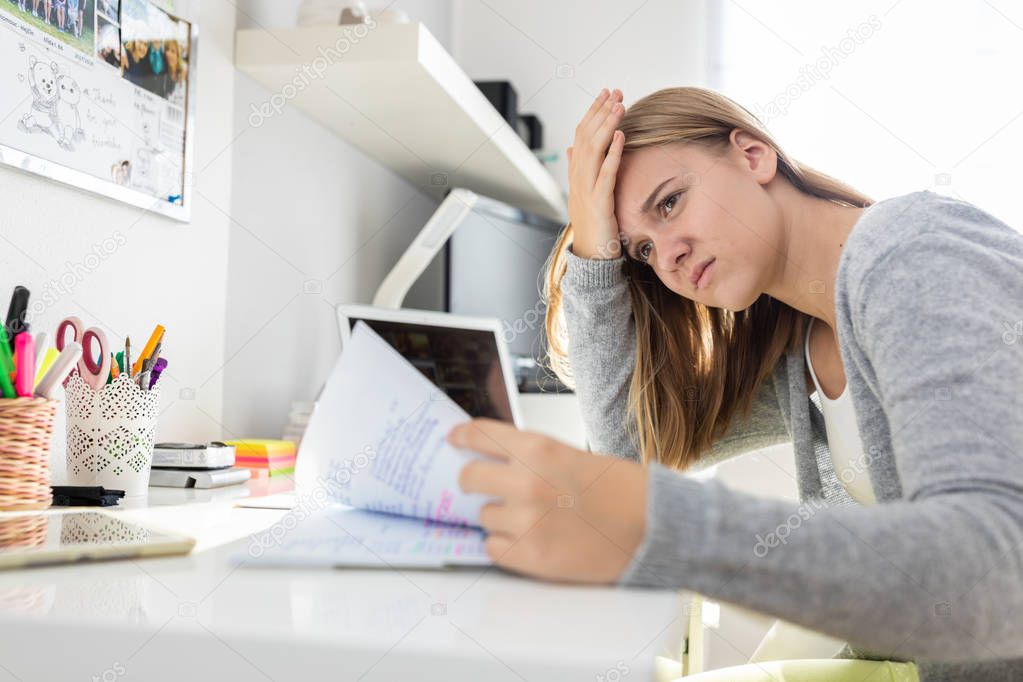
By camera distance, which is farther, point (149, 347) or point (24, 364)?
point (149, 347)

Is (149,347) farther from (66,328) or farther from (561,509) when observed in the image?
(561,509)

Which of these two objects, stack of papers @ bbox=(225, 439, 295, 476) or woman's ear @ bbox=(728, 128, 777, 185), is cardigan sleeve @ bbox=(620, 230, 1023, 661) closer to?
woman's ear @ bbox=(728, 128, 777, 185)

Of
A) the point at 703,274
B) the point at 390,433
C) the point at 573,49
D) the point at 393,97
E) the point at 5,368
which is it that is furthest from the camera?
the point at 573,49

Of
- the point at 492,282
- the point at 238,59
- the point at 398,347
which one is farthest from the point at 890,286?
the point at 492,282

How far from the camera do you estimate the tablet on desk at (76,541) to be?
0.49m

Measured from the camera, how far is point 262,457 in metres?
1.09

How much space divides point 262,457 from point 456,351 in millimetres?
459

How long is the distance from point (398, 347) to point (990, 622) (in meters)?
1.01

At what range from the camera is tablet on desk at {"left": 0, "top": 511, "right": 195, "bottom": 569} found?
49cm

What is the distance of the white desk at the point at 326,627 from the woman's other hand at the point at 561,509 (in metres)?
0.01

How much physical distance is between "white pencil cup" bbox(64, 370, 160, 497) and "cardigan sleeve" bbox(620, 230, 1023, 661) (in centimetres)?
58

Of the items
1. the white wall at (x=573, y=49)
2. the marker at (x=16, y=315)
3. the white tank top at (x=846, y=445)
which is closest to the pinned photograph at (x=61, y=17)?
the marker at (x=16, y=315)

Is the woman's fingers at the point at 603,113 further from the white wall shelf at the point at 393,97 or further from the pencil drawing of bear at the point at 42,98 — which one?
the pencil drawing of bear at the point at 42,98

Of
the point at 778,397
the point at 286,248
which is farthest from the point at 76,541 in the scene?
the point at 286,248
